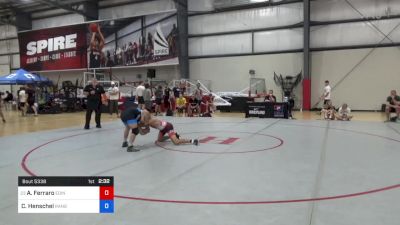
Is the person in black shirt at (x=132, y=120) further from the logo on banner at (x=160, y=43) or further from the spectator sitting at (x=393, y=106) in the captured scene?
the logo on banner at (x=160, y=43)

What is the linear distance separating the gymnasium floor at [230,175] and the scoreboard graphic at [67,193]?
74cm

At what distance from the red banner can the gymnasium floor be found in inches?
727

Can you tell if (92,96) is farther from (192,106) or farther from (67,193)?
(67,193)

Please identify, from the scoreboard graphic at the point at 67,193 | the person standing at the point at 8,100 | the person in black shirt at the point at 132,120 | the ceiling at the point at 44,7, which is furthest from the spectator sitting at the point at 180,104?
the person standing at the point at 8,100

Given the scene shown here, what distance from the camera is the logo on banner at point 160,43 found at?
22.8 m

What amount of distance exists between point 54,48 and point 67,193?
28131 millimetres

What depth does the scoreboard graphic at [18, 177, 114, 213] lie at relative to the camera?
2.63 metres

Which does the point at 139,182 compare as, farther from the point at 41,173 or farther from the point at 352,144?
the point at 352,144

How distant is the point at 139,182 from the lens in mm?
4848

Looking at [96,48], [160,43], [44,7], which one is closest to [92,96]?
[160,43]

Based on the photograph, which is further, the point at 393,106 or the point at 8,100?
the point at 8,100

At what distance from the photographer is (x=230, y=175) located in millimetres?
5195

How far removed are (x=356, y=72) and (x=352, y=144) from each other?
13.1m

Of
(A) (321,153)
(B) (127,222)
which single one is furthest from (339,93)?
(B) (127,222)
